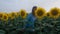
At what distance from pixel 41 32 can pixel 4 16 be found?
92cm

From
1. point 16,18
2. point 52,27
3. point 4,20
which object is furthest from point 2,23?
point 52,27

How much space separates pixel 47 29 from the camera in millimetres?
2807

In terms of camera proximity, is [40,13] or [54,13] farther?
[54,13]

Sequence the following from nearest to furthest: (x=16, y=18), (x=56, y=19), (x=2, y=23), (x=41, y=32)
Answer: (x=41, y=32) → (x=56, y=19) → (x=2, y=23) → (x=16, y=18)

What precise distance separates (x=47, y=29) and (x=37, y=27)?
13cm

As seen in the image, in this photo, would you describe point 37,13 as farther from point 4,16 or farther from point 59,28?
point 4,16

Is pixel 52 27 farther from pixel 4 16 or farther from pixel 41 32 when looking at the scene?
pixel 4 16

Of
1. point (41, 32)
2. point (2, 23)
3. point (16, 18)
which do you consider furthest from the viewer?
point (16, 18)

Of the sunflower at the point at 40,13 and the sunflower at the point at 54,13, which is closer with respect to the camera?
the sunflower at the point at 40,13

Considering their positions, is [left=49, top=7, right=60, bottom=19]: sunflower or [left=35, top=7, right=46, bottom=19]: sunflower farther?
[left=49, top=7, right=60, bottom=19]: sunflower

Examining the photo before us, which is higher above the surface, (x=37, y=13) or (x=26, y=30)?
(x=37, y=13)

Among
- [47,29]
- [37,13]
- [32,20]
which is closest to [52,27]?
[47,29]

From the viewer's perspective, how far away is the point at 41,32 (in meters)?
2.69

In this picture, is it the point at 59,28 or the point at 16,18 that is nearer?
the point at 59,28
